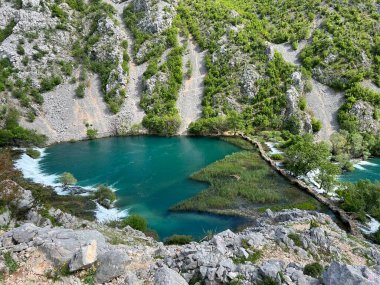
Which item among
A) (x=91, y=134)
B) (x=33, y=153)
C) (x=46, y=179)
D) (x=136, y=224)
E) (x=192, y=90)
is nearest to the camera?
(x=136, y=224)

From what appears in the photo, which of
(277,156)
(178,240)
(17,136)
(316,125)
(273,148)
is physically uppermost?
(316,125)

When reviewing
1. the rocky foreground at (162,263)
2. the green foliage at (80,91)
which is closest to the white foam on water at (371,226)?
the rocky foreground at (162,263)

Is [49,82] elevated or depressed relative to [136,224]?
elevated

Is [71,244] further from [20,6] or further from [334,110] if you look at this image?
[20,6]

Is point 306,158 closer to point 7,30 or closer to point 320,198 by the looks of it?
point 320,198

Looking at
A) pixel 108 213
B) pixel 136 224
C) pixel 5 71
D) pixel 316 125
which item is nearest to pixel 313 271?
pixel 136 224

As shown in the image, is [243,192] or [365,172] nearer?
[243,192]

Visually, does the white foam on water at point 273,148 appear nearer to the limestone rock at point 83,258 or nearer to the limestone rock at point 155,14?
the limestone rock at point 155,14

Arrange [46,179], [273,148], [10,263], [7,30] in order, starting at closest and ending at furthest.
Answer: [10,263] → [46,179] → [273,148] → [7,30]
